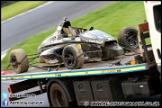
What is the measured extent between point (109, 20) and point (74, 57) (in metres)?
12.8

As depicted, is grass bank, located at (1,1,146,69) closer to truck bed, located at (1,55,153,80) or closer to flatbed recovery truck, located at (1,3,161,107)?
truck bed, located at (1,55,153,80)

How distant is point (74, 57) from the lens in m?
9.95

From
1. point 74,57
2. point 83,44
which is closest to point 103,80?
point 74,57

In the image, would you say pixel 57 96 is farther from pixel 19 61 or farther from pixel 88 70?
pixel 88 70

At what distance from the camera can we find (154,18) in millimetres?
8414

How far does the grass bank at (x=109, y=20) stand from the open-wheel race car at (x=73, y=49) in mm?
7211

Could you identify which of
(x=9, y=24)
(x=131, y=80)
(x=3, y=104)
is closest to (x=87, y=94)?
(x=131, y=80)

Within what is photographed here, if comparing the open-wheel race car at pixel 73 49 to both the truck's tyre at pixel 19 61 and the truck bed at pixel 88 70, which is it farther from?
the truck bed at pixel 88 70

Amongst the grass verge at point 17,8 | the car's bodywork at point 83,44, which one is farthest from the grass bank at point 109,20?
the grass verge at point 17,8

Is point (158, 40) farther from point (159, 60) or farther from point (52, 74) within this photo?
point (52, 74)

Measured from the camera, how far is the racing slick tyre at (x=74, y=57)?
32.6 ft

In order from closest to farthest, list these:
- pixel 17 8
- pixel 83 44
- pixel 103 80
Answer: pixel 103 80
pixel 83 44
pixel 17 8

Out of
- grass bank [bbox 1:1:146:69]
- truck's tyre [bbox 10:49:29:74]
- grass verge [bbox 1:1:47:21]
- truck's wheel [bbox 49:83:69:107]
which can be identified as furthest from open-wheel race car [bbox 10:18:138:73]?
grass verge [bbox 1:1:47:21]

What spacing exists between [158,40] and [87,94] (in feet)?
7.99
